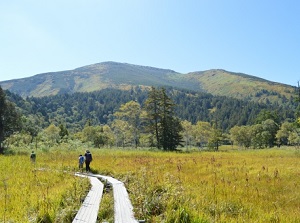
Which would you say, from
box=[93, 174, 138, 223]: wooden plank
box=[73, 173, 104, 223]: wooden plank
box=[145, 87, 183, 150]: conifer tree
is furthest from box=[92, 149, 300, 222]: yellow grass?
box=[145, 87, 183, 150]: conifer tree

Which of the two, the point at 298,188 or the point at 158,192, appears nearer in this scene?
the point at 158,192

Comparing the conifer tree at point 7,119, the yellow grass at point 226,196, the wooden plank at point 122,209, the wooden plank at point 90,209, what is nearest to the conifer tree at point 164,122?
the conifer tree at point 7,119

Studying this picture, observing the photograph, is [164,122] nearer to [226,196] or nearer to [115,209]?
[226,196]

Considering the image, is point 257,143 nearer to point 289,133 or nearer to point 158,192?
point 289,133

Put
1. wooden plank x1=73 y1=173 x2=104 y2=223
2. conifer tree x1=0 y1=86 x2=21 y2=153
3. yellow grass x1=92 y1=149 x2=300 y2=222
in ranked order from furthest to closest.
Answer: conifer tree x1=0 y1=86 x2=21 y2=153
yellow grass x1=92 y1=149 x2=300 y2=222
wooden plank x1=73 y1=173 x2=104 y2=223

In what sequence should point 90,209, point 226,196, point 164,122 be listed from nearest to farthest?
point 90,209 → point 226,196 → point 164,122

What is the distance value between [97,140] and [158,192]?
8281 cm

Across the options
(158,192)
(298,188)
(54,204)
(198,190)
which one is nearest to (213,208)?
(158,192)

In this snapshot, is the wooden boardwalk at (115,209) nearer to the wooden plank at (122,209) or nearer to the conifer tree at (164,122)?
the wooden plank at (122,209)

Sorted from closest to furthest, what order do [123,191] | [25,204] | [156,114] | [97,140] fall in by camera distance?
[25,204] < [123,191] < [156,114] < [97,140]

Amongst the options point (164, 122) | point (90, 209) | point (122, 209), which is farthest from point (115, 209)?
point (164, 122)

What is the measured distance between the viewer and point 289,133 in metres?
96.1

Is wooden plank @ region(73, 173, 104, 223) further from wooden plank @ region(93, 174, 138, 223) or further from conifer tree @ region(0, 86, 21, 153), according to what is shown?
conifer tree @ region(0, 86, 21, 153)

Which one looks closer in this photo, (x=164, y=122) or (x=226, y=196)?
(x=226, y=196)
